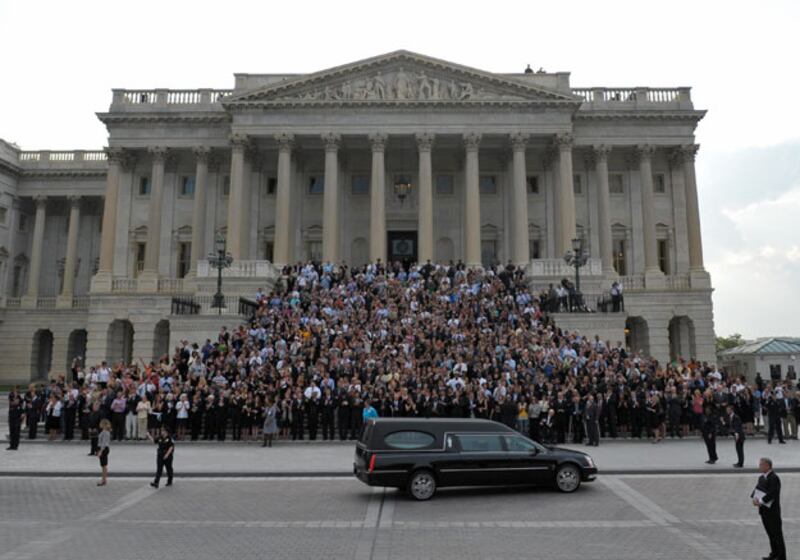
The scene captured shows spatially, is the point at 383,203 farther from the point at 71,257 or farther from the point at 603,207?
the point at 71,257

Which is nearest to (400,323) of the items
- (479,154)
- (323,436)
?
(323,436)

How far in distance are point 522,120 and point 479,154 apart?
18.3 ft

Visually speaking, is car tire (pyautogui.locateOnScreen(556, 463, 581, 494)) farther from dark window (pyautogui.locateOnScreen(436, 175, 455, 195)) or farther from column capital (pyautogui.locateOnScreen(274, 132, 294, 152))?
dark window (pyautogui.locateOnScreen(436, 175, 455, 195))

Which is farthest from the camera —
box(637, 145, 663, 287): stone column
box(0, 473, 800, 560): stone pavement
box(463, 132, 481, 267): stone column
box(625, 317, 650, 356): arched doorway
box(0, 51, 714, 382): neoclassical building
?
box(637, 145, 663, 287): stone column

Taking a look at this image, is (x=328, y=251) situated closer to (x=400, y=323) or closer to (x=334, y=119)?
(x=334, y=119)

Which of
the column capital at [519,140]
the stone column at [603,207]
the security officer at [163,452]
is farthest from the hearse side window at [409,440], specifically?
the stone column at [603,207]

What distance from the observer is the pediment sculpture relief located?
48594 millimetres

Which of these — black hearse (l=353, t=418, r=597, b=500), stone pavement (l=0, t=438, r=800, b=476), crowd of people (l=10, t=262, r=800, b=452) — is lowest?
stone pavement (l=0, t=438, r=800, b=476)

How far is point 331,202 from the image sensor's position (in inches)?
1874

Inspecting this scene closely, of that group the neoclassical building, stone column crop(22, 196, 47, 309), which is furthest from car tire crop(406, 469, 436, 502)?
stone column crop(22, 196, 47, 309)

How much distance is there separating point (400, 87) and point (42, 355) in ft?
136

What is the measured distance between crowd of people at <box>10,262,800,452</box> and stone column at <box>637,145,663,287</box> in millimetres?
23689

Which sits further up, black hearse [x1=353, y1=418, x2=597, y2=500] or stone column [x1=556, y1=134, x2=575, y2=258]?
stone column [x1=556, y1=134, x2=575, y2=258]

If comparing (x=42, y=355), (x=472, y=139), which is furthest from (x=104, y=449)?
(x=42, y=355)
